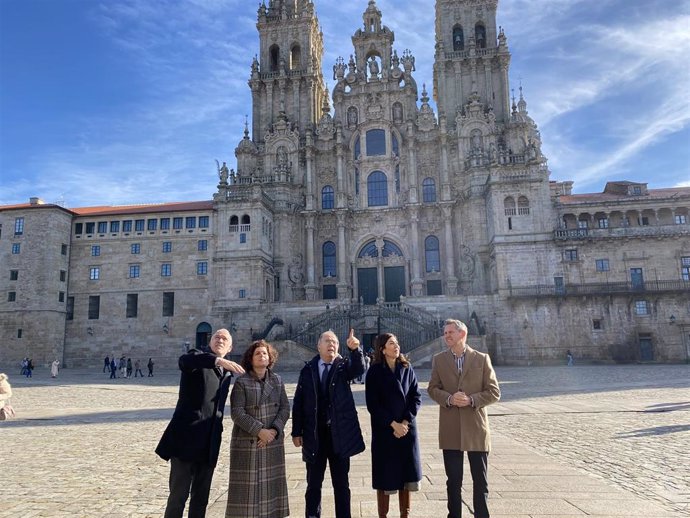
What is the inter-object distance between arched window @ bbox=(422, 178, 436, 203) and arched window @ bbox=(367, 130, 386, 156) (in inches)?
196

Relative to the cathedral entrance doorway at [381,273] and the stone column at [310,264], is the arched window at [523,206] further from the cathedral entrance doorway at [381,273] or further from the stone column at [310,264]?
the stone column at [310,264]

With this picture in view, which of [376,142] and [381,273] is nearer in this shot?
[381,273]

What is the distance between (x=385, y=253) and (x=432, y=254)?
433 centimetres

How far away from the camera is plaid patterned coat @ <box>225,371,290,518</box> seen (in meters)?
5.23

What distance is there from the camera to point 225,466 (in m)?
9.28

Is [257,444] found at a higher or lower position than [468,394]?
lower

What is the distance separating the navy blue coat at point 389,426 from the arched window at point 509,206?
36.7m

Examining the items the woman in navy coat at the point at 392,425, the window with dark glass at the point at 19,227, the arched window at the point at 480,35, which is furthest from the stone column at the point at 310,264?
the woman in navy coat at the point at 392,425

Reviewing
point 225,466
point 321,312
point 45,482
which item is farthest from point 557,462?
point 321,312

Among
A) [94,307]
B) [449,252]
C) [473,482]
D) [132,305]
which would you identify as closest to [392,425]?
[473,482]

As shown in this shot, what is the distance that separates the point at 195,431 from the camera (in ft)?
17.6

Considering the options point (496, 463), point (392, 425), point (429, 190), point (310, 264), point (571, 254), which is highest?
point (429, 190)

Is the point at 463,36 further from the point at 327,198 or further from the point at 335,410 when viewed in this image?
the point at 335,410

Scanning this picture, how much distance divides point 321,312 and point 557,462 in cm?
3221
